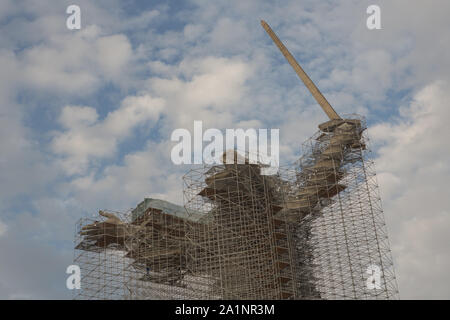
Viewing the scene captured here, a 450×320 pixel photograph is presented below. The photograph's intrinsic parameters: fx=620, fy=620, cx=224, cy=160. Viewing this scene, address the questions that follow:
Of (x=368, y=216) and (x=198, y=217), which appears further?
(x=198, y=217)

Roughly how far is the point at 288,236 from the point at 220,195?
5.16m

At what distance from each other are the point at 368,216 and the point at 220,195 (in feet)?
30.9

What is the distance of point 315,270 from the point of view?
39469mm

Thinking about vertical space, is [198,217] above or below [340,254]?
above
